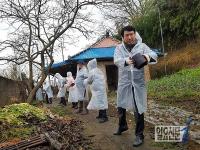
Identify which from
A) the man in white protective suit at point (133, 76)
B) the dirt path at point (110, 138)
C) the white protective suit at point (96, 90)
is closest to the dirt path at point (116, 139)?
the dirt path at point (110, 138)

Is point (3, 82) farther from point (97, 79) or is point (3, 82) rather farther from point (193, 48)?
point (193, 48)

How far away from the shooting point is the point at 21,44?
1933 centimetres

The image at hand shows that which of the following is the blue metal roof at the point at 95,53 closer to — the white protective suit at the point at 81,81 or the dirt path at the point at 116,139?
the white protective suit at the point at 81,81

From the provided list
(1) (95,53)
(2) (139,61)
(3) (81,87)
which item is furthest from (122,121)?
(1) (95,53)

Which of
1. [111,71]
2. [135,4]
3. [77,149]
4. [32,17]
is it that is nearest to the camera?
[77,149]

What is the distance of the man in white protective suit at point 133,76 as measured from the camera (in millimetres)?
7426

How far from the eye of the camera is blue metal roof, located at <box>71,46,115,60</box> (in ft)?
97.6

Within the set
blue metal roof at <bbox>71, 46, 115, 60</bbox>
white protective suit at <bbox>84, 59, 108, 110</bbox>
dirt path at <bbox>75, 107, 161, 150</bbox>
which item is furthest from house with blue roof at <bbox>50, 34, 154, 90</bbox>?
dirt path at <bbox>75, 107, 161, 150</bbox>

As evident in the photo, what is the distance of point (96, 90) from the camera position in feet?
41.1

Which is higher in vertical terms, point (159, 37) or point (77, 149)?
point (159, 37)

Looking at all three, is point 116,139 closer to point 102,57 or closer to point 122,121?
point 122,121

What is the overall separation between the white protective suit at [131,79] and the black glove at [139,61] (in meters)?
0.28

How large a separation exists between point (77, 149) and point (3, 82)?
14687mm

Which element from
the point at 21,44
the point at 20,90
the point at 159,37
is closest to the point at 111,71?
the point at 159,37
